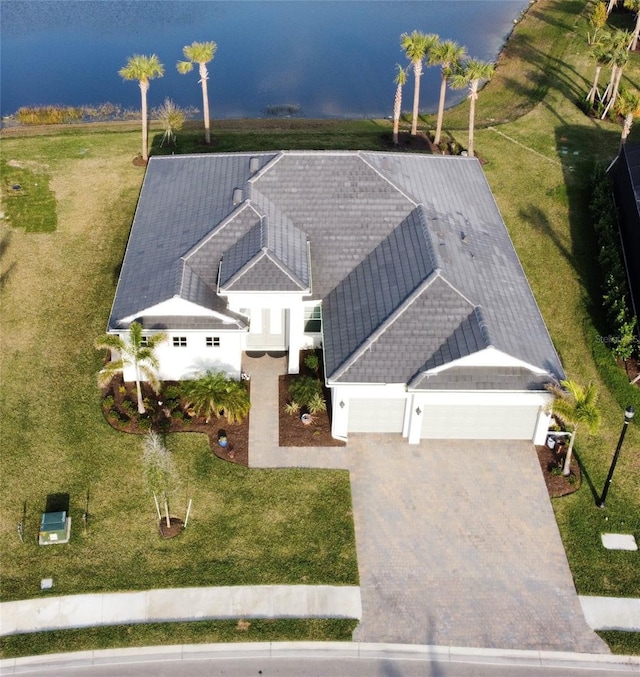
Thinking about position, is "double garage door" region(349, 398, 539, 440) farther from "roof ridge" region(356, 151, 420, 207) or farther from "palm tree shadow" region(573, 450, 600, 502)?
"roof ridge" region(356, 151, 420, 207)

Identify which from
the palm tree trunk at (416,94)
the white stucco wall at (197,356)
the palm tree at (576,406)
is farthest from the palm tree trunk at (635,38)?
the white stucco wall at (197,356)

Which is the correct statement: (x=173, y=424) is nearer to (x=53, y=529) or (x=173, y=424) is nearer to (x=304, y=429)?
Answer: (x=304, y=429)

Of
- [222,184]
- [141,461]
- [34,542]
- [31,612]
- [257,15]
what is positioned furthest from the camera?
[257,15]

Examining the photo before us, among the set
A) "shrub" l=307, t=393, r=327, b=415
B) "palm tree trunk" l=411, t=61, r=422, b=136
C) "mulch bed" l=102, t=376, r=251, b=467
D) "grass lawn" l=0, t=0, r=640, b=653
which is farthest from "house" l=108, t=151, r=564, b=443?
"palm tree trunk" l=411, t=61, r=422, b=136

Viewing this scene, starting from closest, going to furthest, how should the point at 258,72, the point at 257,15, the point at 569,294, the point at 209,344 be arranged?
the point at 209,344, the point at 569,294, the point at 258,72, the point at 257,15

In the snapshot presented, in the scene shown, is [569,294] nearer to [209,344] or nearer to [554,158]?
[554,158]

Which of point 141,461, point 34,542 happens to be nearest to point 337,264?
point 141,461
